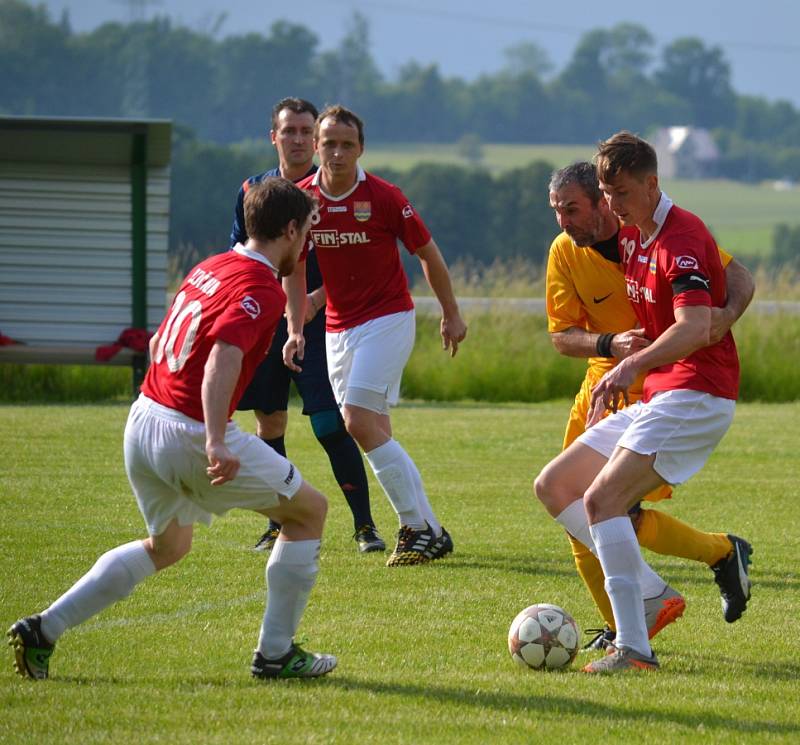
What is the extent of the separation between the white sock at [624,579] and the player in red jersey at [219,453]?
1063 mm

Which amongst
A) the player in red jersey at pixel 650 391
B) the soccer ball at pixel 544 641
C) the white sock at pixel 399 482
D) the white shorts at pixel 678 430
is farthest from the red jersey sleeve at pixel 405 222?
the soccer ball at pixel 544 641

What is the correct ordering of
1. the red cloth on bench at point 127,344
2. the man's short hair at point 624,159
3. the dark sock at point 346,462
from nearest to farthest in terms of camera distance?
the man's short hair at point 624,159
the dark sock at point 346,462
the red cloth on bench at point 127,344

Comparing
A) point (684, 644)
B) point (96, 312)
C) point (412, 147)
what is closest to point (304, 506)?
point (684, 644)

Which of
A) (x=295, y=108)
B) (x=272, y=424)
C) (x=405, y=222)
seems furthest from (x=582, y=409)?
(x=295, y=108)

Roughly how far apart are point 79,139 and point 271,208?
12547 mm

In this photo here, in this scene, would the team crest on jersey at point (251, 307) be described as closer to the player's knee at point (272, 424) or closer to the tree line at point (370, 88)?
the player's knee at point (272, 424)

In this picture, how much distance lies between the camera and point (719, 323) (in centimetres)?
526

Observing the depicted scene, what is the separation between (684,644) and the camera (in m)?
5.82

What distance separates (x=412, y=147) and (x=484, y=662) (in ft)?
424

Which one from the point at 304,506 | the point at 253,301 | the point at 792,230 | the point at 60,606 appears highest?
the point at 253,301

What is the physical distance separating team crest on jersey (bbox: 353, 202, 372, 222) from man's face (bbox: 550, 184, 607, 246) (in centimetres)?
183

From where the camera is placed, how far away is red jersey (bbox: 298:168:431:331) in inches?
298

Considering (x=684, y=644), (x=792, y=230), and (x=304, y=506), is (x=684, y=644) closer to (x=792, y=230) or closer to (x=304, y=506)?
(x=304, y=506)

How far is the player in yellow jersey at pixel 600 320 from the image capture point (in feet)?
18.5
